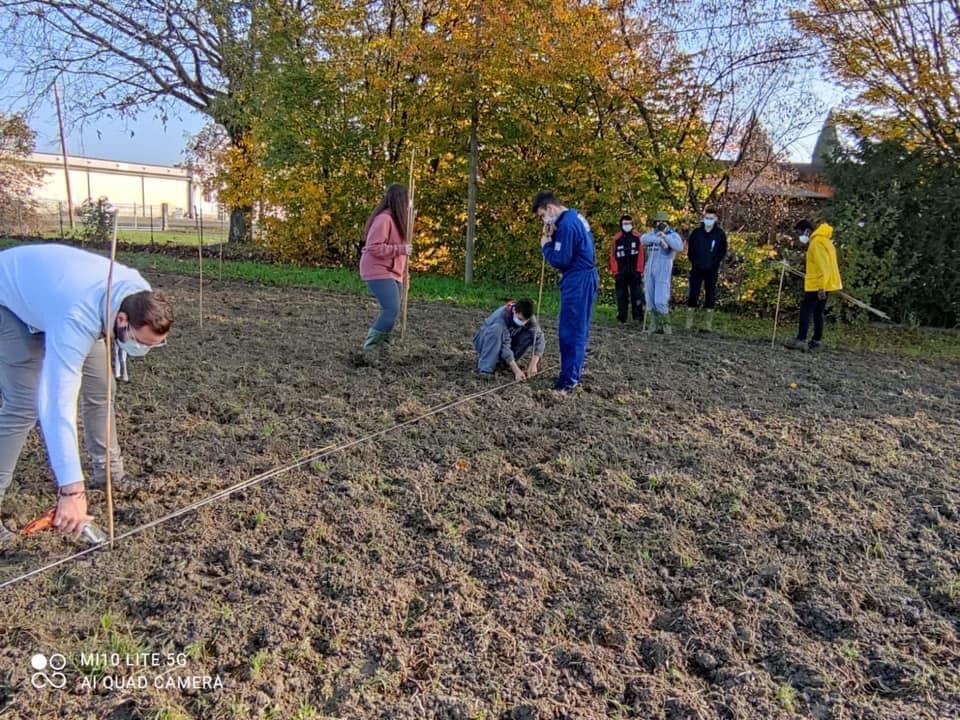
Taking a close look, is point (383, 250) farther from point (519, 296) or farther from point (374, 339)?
point (519, 296)

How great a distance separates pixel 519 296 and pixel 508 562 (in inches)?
349

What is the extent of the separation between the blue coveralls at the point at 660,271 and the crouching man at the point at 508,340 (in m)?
3.06

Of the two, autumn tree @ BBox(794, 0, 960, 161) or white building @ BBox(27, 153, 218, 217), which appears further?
white building @ BBox(27, 153, 218, 217)

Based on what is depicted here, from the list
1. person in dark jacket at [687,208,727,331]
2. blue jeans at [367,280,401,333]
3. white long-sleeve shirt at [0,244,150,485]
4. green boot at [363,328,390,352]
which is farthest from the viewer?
person in dark jacket at [687,208,727,331]

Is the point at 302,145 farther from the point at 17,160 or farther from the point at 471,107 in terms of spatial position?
the point at 17,160

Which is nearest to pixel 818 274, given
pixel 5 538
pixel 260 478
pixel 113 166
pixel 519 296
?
pixel 519 296

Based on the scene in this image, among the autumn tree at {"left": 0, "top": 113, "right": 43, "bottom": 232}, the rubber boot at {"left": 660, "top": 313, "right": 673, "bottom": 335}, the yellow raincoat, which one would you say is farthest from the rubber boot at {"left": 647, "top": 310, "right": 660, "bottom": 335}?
the autumn tree at {"left": 0, "top": 113, "right": 43, "bottom": 232}

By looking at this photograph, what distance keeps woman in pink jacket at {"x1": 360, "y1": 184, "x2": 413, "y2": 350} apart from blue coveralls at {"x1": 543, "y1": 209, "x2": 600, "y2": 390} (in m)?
1.46

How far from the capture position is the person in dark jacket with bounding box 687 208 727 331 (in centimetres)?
896

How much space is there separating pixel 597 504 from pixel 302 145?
12.1m

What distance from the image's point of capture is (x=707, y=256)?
29.5 ft

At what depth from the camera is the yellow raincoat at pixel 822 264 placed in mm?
7973

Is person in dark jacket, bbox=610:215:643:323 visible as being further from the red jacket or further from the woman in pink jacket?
the woman in pink jacket

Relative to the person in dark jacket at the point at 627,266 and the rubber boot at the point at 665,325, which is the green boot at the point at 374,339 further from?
the person in dark jacket at the point at 627,266
